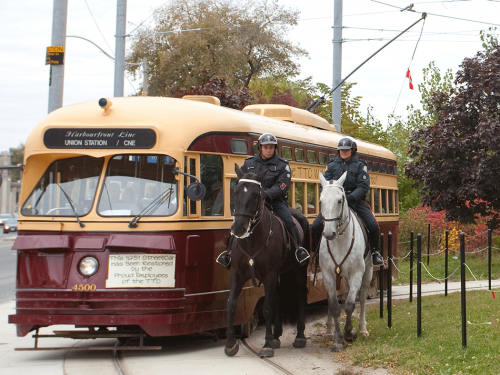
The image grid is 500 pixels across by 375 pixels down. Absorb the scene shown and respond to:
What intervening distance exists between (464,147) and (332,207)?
11781 mm

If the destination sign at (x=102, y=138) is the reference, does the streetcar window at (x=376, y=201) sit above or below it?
below

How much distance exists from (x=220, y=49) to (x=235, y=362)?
3620cm

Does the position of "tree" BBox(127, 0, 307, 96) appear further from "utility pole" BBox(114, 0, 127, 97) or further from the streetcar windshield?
the streetcar windshield

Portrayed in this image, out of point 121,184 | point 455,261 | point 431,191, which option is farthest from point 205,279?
point 455,261

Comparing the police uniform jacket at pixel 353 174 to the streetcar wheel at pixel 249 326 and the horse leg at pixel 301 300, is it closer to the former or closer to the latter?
the horse leg at pixel 301 300

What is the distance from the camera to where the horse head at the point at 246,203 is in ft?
29.6

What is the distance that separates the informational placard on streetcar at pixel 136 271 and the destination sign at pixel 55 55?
6135mm

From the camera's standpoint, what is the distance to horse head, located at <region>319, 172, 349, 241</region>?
31.0 ft

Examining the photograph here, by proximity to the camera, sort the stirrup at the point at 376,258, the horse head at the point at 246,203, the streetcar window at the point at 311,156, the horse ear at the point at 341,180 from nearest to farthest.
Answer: the horse head at the point at 246,203, the horse ear at the point at 341,180, the stirrup at the point at 376,258, the streetcar window at the point at 311,156

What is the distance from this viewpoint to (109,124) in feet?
33.2

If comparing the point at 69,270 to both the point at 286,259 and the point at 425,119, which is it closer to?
the point at 286,259

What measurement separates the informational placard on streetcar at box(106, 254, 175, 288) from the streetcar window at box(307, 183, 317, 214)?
4.37m

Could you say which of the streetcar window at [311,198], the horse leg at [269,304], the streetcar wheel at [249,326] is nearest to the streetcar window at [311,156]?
the streetcar window at [311,198]

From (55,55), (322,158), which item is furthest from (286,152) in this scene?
(55,55)
